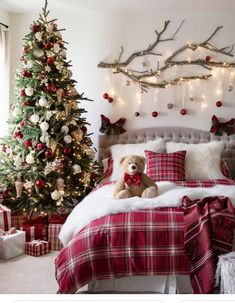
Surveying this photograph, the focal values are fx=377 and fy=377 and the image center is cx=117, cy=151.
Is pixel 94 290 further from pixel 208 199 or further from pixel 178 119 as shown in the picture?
pixel 178 119

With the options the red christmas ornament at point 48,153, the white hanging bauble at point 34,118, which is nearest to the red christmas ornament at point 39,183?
the red christmas ornament at point 48,153

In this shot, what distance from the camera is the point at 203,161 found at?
4.22 meters

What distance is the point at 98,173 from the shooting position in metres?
4.67

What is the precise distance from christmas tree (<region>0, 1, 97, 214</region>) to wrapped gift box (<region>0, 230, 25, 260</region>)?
1.60 ft

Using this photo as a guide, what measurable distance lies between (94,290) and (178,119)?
9.17ft

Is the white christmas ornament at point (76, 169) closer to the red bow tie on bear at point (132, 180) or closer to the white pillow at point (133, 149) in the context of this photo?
the white pillow at point (133, 149)

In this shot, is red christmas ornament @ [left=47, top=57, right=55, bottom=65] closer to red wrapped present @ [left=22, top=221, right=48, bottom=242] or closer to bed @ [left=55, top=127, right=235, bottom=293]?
red wrapped present @ [left=22, top=221, right=48, bottom=242]

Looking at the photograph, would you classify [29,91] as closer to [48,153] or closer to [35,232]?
[48,153]

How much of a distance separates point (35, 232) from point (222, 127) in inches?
103

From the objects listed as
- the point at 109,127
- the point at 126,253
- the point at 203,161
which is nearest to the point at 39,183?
the point at 109,127

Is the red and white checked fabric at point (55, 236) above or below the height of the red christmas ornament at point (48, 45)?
below

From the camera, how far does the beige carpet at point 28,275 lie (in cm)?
294

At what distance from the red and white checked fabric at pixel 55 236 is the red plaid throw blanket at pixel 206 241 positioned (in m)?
1.64
